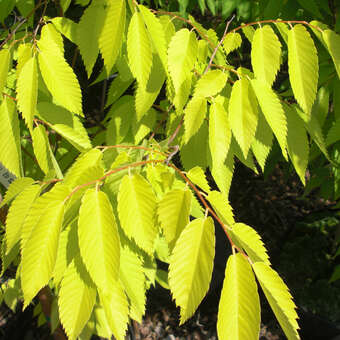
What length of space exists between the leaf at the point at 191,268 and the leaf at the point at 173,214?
0.03 metres

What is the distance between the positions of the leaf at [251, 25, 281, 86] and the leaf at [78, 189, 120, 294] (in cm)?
41

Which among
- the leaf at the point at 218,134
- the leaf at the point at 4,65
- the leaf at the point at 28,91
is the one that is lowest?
the leaf at the point at 218,134

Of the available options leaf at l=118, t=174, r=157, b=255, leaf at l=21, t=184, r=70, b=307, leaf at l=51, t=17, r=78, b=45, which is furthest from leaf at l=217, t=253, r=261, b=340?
leaf at l=51, t=17, r=78, b=45

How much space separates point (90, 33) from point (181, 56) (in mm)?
190

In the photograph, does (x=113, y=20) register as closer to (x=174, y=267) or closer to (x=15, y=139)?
(x=15, y=139)

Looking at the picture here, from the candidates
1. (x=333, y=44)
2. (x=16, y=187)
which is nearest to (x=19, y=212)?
(x=16, y=187)

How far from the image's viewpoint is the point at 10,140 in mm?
666

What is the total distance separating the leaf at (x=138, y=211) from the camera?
1.54 ft

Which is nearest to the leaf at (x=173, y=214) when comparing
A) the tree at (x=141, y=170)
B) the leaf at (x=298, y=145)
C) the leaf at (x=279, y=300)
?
the tree at (x=141, y=170)

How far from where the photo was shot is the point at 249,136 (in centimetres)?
60

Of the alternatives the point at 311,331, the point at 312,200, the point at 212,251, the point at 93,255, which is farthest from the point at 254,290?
the point at 312,200

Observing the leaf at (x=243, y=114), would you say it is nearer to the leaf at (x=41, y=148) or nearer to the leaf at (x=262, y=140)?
the leaf at (x=262, y=140)

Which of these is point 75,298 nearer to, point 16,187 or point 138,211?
point 138,211

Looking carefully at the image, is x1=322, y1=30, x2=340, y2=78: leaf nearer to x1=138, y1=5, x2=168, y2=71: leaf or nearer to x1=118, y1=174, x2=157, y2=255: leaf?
x1=138, y1=5, x2=168, y2=71: leaf
